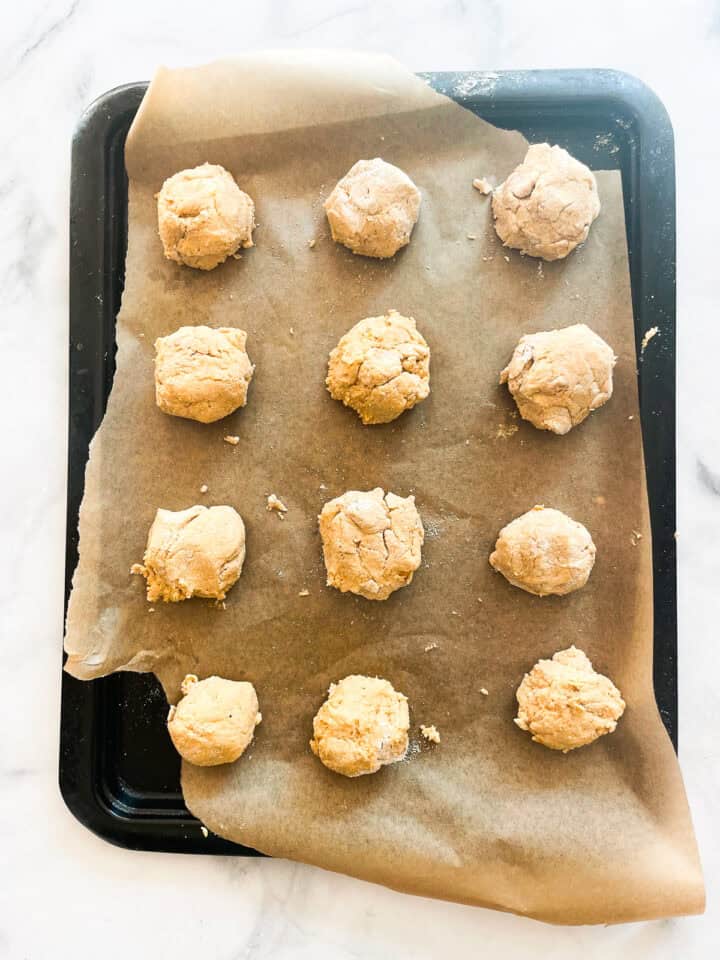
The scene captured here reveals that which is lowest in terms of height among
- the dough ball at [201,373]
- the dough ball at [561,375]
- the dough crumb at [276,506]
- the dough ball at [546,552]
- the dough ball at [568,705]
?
the dough ball at [568,705]

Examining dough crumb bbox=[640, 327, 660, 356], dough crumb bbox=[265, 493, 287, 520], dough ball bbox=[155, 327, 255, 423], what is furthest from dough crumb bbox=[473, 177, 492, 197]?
dough crumb bbox=[265, 493, 287, 520]

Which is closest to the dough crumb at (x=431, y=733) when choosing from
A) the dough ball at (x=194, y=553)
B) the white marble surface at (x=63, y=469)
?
the white marble surface at (x=63, y=469)

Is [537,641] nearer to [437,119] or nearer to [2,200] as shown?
[437,119]

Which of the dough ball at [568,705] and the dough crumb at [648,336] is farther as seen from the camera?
the dough crumb at [648,336]

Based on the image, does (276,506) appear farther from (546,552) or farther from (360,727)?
(546,552)

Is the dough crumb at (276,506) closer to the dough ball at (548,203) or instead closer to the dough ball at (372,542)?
the dough ball at (372,542)

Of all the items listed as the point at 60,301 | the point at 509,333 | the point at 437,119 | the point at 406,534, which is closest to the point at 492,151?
the point at 437,119
